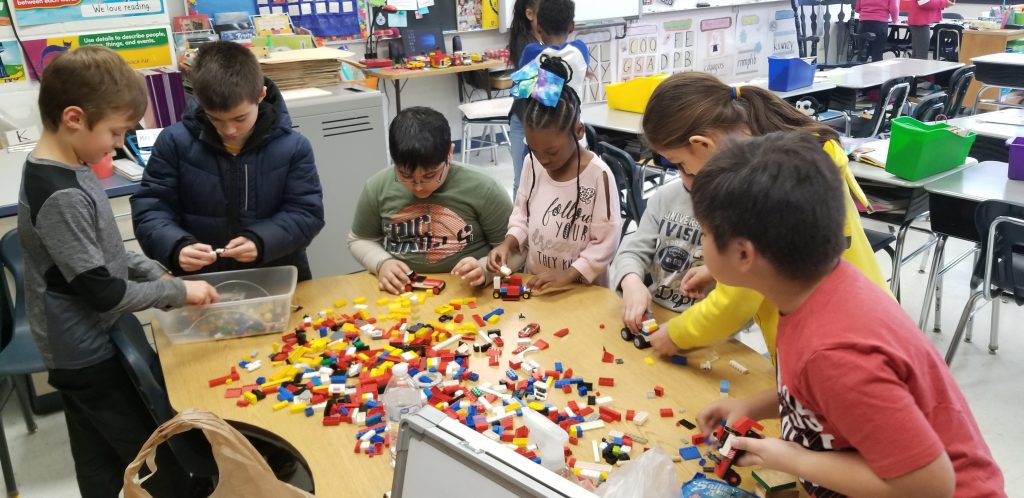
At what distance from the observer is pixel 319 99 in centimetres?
353

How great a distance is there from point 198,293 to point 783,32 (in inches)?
350

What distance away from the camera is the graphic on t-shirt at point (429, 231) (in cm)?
228

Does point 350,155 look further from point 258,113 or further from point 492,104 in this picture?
point 492,104

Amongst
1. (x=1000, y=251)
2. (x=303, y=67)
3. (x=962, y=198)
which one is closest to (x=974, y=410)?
(x=1000, y=251)

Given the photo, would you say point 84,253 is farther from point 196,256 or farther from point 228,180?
point 228,180

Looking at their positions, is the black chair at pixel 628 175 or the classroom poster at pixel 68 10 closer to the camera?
the classroom poster at pixel 68 10

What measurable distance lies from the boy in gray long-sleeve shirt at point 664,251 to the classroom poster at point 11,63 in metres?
3.08

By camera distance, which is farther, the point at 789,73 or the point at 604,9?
the point at 604,9

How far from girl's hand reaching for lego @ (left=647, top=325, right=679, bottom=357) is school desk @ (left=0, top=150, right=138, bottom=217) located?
196cm

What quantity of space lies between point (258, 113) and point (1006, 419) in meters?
2.91

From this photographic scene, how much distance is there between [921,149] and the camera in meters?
3.11

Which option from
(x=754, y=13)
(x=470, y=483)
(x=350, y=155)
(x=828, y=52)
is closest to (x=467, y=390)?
(x=470, y=483)

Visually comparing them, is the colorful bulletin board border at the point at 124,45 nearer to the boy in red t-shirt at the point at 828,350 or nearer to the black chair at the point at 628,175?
the black chair at the point at 628,175

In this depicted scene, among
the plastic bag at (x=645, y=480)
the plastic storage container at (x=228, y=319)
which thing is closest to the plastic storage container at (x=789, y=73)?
the plastic storage container at (x=228, y=319)
